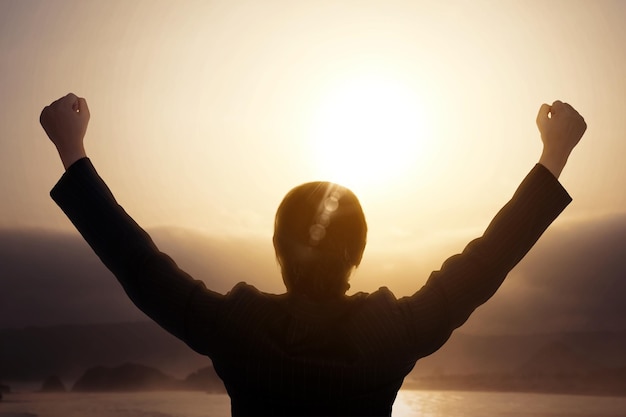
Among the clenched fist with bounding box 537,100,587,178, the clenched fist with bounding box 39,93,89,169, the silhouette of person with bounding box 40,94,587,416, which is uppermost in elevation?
the clenched fist with bounding box 537,100,587,178

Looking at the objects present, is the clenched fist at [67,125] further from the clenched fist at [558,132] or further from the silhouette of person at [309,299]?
the clenched fist at [558,132]

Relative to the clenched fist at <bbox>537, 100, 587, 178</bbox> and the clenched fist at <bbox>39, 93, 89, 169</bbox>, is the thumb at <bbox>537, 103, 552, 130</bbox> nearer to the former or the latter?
the clenched fist at <bbox>537, 100, 587, 178</bbox>

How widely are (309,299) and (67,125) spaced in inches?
51.8

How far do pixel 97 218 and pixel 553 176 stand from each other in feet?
6.63

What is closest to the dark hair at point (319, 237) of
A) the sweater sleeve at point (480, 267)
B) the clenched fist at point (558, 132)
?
the sweater sleeve at point (480, 267)

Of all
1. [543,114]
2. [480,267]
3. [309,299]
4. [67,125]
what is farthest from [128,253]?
[543,114]

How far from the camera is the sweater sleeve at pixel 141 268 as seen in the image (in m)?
3.04

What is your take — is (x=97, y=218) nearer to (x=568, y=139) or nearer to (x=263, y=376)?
(x=263, y=376)

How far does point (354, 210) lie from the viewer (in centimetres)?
315

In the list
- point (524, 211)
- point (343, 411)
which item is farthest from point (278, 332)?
point (524, 211)

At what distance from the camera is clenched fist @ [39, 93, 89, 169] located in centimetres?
327

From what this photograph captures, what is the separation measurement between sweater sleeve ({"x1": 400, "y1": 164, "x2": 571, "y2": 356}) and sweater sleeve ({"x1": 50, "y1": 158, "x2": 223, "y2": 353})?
0.85 metres

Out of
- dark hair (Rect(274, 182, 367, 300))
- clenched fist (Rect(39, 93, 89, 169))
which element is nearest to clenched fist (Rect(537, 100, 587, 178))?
dark hair (Rect(274, 182, 367, 300))

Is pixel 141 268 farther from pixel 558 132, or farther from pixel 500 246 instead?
pixel 558 132
